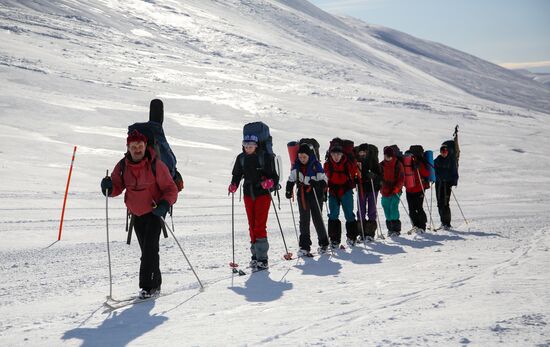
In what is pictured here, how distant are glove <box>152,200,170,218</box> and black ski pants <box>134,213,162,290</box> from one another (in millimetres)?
273

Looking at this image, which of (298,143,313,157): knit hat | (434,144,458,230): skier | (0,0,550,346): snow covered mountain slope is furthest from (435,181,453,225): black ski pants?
(298,143,313,157): knit hat

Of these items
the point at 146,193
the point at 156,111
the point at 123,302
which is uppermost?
the point at 156,111

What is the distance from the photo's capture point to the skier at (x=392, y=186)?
1104 centimetres

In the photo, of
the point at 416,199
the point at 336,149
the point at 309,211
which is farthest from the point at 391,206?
the point at 309,211

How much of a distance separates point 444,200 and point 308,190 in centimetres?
527

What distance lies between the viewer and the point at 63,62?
45.2 meters

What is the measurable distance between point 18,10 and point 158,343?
2678 inches

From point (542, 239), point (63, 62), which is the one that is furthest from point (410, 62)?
point (542, 239)

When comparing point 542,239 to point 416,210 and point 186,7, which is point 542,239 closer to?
point 416,210

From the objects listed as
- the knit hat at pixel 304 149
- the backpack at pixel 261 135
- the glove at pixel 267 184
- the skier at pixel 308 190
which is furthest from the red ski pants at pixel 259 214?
the knit hat at pixel 304 149

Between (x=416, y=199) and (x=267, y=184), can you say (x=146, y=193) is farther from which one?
(x=416, y=199)

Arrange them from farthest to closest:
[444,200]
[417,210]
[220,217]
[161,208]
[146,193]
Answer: [220,217]
[444,200]
[417,210]
[146,193]
[161,208]

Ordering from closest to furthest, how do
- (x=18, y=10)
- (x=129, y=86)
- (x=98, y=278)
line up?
(x=98, y=278), (x=129, y=86), (x=18, y=10)

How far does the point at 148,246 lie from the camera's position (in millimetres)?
5828
